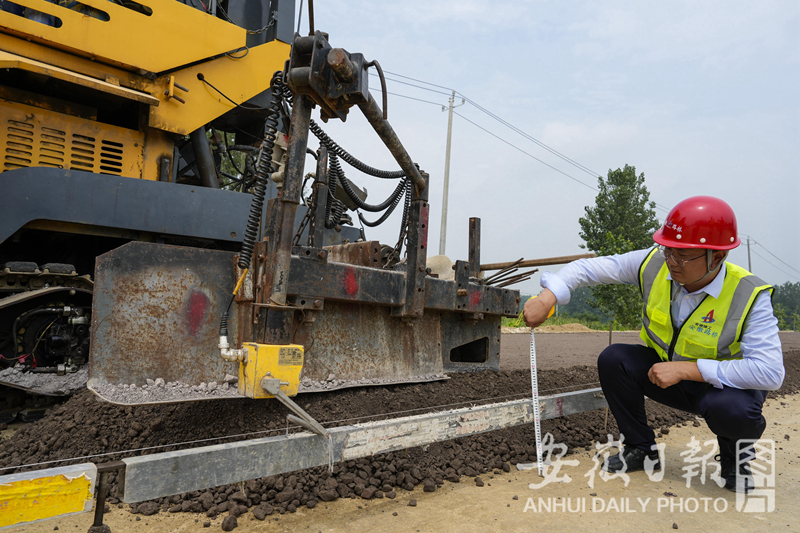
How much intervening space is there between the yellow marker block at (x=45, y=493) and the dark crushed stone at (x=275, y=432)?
668mm

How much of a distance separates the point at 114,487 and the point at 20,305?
170 centimetres

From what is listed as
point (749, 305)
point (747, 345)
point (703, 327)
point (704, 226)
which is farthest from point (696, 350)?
point (704, 226)

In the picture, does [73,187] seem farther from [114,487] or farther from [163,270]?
[114,487]

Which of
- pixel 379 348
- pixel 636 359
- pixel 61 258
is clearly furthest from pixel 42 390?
pixel 636 359

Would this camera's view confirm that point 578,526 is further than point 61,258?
No

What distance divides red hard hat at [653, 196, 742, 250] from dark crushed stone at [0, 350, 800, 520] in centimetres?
150

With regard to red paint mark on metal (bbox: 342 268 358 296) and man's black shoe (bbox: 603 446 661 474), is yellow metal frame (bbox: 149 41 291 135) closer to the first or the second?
red paint mark on metal (bbox: 342 268 358 296)

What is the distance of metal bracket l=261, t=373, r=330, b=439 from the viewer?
1926mm

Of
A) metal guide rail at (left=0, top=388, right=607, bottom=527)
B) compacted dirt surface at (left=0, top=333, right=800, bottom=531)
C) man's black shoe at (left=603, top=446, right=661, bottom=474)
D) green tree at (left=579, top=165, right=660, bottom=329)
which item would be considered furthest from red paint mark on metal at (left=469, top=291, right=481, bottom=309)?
green tree at (left=579, top=165, right=660, bottom=329)

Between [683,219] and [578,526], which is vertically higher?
[683,219]

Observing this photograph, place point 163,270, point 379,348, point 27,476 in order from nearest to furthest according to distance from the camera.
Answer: point 27,476, point 163,270, point 379,348

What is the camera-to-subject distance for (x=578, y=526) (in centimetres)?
211

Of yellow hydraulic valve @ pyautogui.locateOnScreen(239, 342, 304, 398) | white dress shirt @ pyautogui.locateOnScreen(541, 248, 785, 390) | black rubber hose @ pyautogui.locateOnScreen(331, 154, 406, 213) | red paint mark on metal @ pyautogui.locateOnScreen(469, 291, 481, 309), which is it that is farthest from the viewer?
red paint mark on metal @ pyautogui.locateOnScreen(469, 291, 481, 309)

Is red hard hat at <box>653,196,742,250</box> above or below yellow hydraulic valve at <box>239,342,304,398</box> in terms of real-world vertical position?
above
